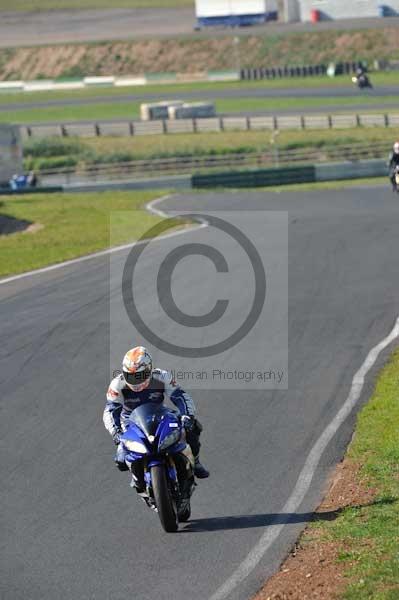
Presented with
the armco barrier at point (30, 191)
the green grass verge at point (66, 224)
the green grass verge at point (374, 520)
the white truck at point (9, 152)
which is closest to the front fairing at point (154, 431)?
the green grass verge at point (374, 520)

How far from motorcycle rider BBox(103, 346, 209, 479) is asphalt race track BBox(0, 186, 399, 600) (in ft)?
2.24

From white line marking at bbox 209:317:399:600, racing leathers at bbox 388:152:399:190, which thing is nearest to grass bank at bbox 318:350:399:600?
white line marking at bbox 209:317:399:600

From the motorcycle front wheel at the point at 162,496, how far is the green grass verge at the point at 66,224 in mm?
16431

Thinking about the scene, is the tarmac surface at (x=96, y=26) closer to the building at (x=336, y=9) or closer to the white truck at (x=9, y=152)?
the building at (x=336, y=9)

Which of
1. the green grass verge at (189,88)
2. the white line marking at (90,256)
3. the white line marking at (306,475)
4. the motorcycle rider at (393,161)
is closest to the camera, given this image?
the white line marking at (306,475)

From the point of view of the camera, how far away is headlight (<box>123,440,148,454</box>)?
377 inches

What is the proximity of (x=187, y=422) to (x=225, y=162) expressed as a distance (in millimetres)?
36834

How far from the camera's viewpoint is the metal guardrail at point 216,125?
177 feet

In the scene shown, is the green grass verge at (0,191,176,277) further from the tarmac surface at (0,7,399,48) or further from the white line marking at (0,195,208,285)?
the tarmac surface at (0,7,399,48)

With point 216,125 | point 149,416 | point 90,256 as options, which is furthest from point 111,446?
point 216,125

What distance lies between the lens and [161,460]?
9555mm

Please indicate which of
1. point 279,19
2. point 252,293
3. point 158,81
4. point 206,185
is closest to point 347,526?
point 252,293

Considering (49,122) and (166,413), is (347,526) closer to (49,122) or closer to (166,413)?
(166,413)

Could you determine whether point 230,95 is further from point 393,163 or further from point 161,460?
point 161,460
